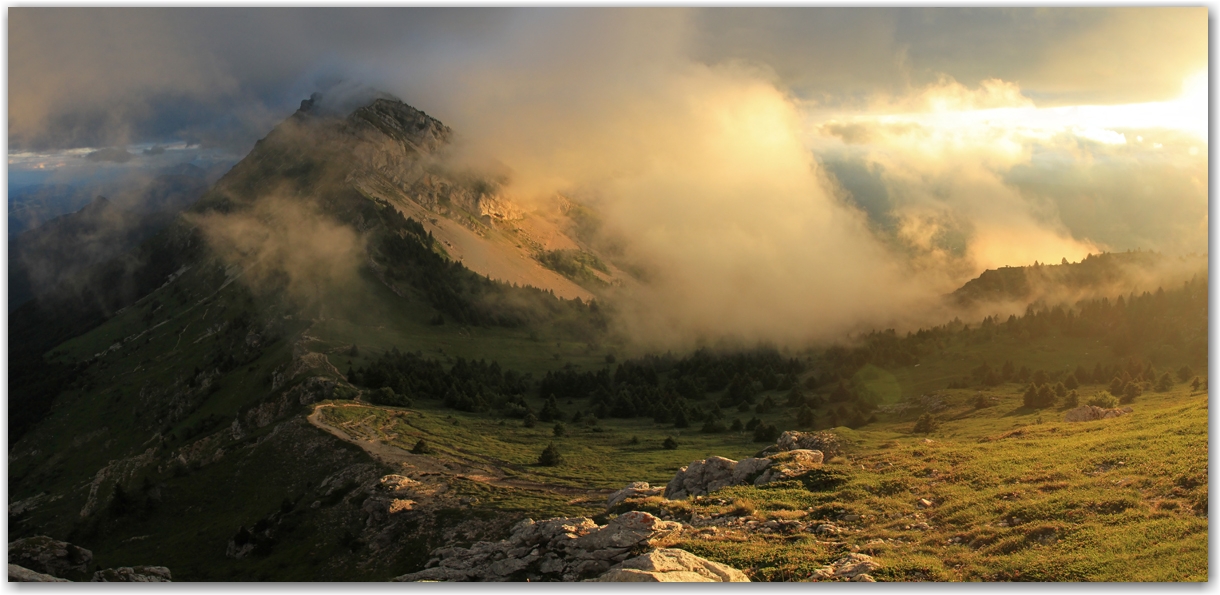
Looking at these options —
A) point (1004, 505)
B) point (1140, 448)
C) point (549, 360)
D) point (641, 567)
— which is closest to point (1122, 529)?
point (1004, 505)

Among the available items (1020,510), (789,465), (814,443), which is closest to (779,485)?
(789,465)

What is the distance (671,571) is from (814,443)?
26.9 m

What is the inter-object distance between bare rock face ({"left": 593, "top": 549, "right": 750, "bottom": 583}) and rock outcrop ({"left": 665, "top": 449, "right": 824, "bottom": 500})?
49.5 ft

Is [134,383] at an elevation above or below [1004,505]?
below

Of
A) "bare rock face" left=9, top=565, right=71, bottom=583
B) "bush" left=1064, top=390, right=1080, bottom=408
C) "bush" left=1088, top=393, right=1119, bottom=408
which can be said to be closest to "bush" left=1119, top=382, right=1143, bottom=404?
"bush" left=1088, top=393, right=1119, bottom=408

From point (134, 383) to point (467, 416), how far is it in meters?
125

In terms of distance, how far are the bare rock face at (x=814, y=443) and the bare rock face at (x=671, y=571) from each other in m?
23.2

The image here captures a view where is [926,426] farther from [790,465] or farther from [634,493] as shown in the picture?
[634,493]

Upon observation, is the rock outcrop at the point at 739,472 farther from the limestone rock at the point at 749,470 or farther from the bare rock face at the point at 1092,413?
the bare rock face at the point at 1092,413

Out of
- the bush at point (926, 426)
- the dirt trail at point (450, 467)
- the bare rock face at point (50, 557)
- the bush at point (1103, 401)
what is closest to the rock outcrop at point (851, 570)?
the dirt trail at point (450, 467)

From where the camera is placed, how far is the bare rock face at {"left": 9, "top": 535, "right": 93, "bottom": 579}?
4934 centimetres

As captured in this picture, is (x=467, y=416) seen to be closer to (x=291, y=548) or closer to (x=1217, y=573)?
(x=291, y=548)

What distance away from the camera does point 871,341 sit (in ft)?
577

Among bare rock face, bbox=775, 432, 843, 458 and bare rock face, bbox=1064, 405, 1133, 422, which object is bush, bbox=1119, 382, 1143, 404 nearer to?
bare rock face, bbox=1064, 405, 1133, 422
